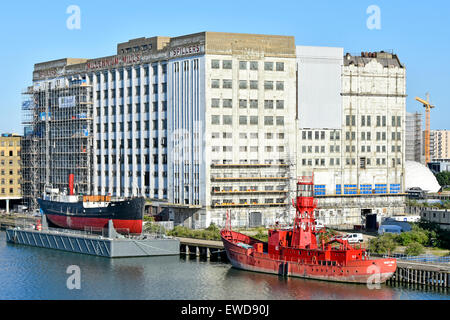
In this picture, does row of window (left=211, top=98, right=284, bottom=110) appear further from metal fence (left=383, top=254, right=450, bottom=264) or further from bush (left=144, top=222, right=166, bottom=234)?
metal fence (left=383, top=254, right=450, bottom=264)

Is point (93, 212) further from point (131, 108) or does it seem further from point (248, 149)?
point (131, 108)

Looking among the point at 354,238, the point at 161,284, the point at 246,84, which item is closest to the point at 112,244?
the point at 161,284

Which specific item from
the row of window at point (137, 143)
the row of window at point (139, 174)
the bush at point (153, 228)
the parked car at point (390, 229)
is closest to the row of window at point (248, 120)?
Result: the row of window at point (137, 143)

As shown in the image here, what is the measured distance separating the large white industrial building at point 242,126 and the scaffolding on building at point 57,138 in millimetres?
997

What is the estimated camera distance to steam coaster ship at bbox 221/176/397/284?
271 ft

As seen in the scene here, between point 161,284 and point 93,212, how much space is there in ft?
123

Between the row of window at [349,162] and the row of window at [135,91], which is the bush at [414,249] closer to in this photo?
the row of window at [349,162]

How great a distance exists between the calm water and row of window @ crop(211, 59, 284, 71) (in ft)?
125

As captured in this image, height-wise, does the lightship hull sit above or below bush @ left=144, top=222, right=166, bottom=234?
below

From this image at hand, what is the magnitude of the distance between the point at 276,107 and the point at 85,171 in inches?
1696

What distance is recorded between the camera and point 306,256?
8694cm

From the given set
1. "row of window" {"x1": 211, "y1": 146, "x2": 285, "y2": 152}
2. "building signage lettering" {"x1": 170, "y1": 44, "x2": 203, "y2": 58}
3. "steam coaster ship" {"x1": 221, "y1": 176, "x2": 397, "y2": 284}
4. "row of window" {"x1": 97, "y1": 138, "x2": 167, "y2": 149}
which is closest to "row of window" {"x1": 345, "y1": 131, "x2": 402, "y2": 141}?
"row of window" {"x1": 211, "y1": 146, "x2": 285, "y2": 152}
